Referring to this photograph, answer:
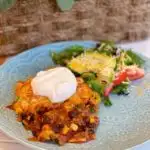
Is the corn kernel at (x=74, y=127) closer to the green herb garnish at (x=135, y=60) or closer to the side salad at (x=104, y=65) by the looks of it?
the side salad at (x=104, y=65)

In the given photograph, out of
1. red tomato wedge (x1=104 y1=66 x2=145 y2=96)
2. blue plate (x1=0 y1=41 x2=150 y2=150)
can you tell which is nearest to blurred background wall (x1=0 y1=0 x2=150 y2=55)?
blue plate (x1=0 y1=41 x2=150 y2=150)

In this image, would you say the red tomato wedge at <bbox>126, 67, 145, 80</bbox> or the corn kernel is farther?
the red tomato wedge at <bbox>126, 67, 145, 80</bbox>

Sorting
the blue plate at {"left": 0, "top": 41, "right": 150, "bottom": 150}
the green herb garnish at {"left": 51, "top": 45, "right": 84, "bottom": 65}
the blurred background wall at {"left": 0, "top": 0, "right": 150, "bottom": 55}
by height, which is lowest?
the blue plate at {"left": 0, "top": 41, "right": 150, "bottom": 150}

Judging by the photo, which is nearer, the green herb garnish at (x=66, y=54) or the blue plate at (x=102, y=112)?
the blue plate at (x=102, y=112)

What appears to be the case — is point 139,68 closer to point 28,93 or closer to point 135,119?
point 135,119

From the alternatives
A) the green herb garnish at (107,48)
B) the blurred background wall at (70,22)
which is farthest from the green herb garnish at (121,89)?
the blurred background wall at (70,22)

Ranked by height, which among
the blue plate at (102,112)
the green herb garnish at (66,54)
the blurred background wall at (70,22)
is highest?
the blurred background wall at (70,22)

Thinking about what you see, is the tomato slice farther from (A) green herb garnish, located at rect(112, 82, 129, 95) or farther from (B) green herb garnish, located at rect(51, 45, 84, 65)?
(B) green herb garnish, located at rect(51, 45, 84, 65)
